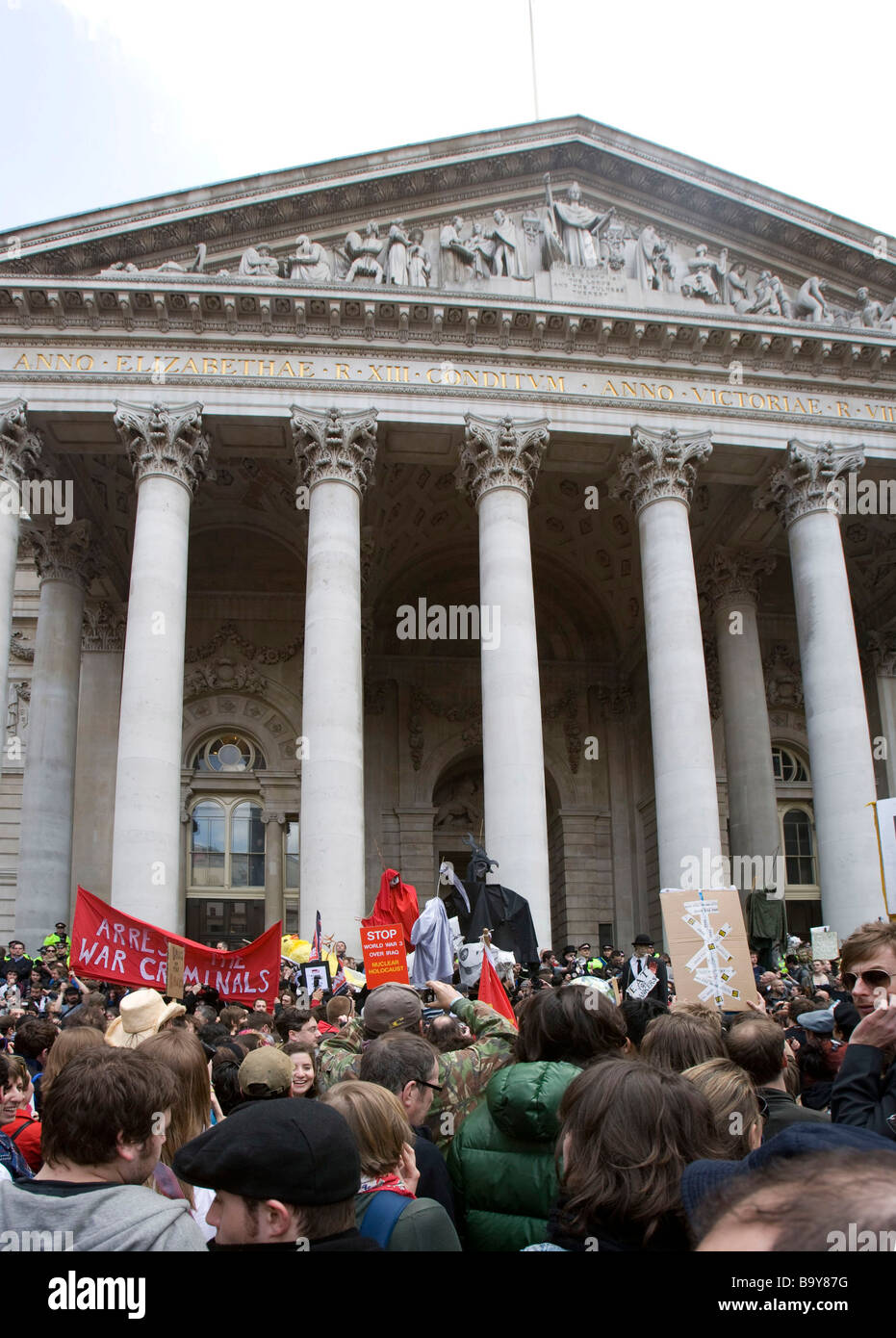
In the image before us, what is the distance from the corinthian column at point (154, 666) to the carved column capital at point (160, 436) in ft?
0.07

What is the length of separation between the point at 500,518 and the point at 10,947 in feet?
41.9

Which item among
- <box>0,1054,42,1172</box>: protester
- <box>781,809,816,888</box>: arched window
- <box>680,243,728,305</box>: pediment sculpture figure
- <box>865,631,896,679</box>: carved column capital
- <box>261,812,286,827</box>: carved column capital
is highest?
<box>680,243,728,305</box>: pediment sculpture figure

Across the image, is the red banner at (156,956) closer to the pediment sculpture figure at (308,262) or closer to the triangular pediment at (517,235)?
the triangular pediment at (517,235)

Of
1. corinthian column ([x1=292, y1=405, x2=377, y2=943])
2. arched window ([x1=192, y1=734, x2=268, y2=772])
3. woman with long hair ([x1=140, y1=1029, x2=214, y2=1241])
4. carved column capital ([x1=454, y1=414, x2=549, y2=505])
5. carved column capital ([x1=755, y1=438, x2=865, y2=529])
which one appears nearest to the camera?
woman with long hair ([x1=140, y1=1029, x2=214, y2=1241])

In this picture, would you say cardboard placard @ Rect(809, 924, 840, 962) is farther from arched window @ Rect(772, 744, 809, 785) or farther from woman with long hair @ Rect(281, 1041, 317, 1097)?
woman with long hair @ Rect(281, 1041, 317, 1097)

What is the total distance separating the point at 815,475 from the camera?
81.2ft

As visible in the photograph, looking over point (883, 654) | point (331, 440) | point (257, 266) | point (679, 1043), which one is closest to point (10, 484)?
point (331, 440)

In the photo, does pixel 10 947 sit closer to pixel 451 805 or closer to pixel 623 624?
pixel 451 805

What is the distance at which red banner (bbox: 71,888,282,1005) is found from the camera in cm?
1271

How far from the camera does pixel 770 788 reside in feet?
90.5

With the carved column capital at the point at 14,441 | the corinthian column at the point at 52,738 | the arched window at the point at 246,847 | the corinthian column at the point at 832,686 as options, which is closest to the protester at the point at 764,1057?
the corinthian column at the point at 832,686

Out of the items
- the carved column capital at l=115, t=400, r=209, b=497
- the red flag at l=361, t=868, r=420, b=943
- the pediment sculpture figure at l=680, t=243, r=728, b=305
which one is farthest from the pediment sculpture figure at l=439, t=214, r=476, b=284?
the red flag at l=361, t=868, r=420, b=943

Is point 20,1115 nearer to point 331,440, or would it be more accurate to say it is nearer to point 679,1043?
point 679,1043

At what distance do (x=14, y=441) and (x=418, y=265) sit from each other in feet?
31.9
